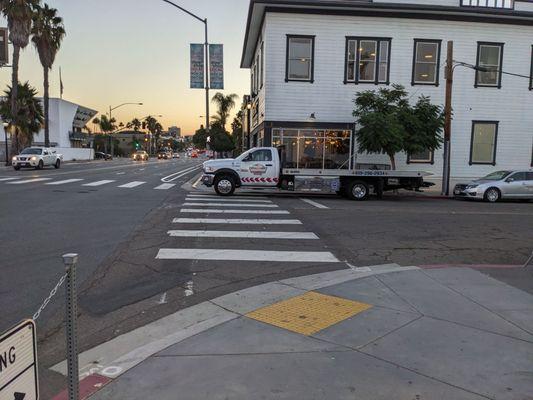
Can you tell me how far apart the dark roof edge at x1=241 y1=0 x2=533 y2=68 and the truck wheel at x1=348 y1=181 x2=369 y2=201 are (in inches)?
399

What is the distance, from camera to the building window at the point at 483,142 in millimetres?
26359

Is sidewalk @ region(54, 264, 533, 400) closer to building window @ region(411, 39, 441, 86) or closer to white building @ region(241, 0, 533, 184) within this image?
white building @ region(241, 0, 533, 184)

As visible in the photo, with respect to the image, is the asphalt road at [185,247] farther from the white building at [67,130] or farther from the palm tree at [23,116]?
the white building at [67,130]

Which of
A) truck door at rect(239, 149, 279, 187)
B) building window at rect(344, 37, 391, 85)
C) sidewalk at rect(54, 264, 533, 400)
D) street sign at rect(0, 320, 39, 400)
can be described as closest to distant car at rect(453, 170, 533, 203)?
building window at rect(344, 37, 391, 85)

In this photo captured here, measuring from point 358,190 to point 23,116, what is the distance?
126 feet

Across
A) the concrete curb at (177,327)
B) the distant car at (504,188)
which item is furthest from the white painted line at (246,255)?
the distant car at (504,188)

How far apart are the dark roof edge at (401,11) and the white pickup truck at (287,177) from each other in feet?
29.2

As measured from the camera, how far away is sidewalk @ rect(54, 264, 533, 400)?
12.1 feet

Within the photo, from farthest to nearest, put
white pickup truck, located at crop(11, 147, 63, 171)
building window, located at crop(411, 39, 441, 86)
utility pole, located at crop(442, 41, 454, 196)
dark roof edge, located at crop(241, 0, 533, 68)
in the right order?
white pickup truck, located at crop(11, 147, 63, 171)
building window, located at crop(411, 39, 441, 86)
dark roof edge, located at crop(241, 0, 533, 68)
utility pole, located at crop(442, 41, 454, 196)

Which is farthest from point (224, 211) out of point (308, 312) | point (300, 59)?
point (300, 59)

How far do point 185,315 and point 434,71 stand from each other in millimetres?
23741

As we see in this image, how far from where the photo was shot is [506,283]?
266 inches

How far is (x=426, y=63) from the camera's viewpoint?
25.4 meters

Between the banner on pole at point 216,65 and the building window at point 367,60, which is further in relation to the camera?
the banner on pole at point 216,65
